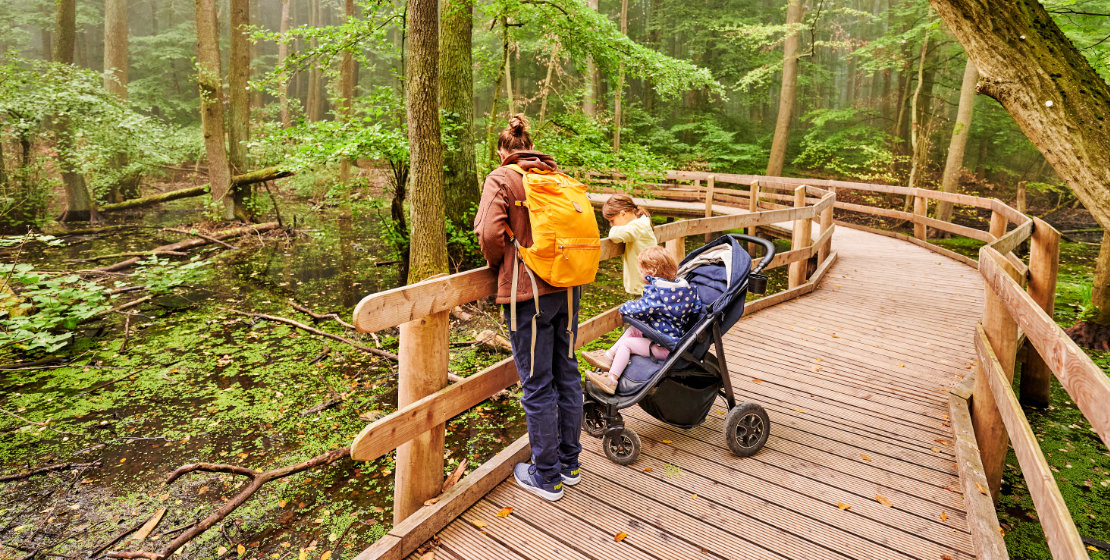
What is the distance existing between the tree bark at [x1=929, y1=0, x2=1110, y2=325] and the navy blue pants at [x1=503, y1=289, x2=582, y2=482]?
302 centimetres

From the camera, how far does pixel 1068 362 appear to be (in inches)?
75.1

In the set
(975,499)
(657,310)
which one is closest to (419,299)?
(657,310)

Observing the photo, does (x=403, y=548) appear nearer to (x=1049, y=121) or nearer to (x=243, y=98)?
(x=1049, y=121)

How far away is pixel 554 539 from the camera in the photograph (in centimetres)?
266

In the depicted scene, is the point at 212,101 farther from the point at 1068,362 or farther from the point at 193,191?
the point at 1068,362

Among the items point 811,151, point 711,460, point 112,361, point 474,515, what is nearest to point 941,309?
point 711,460

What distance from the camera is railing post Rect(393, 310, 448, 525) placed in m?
2.62

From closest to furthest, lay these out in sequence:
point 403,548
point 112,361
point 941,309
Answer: point 403,548 < point 112,361 < point 941,309

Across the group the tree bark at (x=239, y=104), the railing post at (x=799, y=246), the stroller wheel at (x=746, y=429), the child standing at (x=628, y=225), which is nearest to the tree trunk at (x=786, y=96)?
the railing post at (x=799, y=246)

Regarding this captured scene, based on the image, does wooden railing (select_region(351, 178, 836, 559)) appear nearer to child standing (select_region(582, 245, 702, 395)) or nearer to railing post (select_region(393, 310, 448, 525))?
railing post (select_region(393, 310, 448, 525))

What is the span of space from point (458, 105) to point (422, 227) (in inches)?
104

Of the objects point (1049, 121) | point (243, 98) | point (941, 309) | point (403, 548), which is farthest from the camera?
point (243, 98)

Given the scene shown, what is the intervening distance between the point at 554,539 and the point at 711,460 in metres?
1.20

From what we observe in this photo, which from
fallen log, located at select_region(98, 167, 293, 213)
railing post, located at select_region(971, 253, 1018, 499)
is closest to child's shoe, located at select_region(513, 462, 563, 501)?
railing post, located at select_region(971, 253, 1018, 499)
